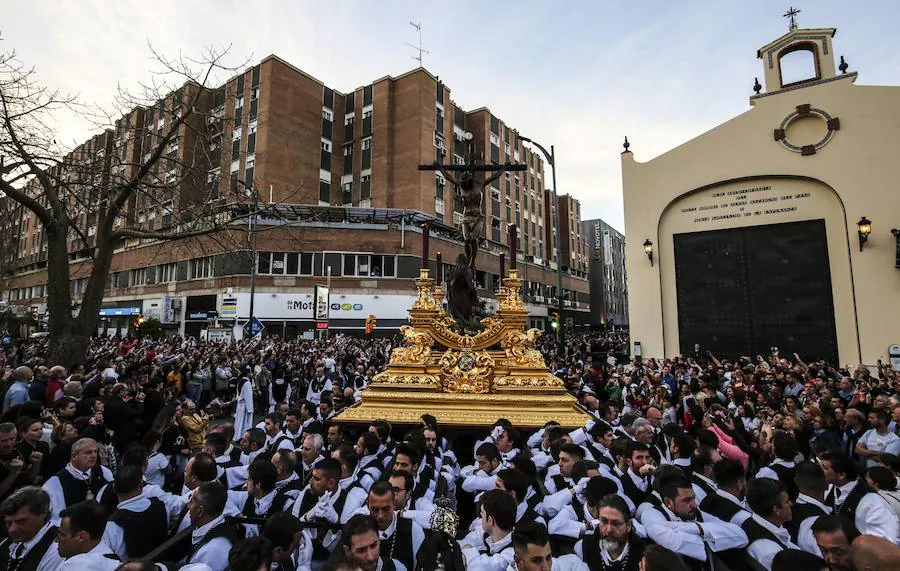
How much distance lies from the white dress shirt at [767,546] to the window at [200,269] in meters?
41.7

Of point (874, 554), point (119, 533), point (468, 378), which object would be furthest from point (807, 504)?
point (468, 378)

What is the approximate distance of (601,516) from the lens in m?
3.40

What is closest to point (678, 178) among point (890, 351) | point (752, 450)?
point (890, 351)

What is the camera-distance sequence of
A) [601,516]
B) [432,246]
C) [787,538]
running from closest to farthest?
[601,516] → [787,538] → [432,246]

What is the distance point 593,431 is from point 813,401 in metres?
4.53

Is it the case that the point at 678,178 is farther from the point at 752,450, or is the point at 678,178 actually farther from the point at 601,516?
the point at 601,516

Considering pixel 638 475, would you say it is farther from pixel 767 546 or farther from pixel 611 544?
pixel 611 544

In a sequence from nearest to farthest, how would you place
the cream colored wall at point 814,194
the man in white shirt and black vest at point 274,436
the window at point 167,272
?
the man in white shirt and black vest at point 274,436
the cream colored wall at point 814,194
the window at point 167,272

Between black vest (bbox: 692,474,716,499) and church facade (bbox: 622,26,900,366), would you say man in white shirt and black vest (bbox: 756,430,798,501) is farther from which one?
church facade (bbox: 622,26,900,366)

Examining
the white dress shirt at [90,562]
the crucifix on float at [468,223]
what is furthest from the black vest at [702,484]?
the crucifix on float at [468,223]

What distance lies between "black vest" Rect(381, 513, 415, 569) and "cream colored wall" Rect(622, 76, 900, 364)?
55.2 ft

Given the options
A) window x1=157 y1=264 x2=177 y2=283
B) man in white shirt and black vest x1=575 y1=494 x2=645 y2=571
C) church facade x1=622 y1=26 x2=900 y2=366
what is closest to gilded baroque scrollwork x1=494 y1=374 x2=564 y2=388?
man in white shirt and black vest x1=575 y1=494 x2=645 y2=571

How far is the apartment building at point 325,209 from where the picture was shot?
37812mm

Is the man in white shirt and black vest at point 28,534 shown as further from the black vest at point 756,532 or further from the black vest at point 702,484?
the black vest at point 702,484
